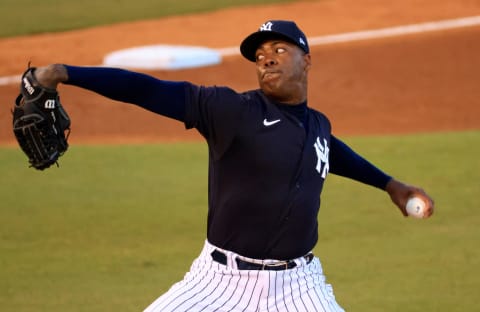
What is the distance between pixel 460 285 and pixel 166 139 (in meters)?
5.37

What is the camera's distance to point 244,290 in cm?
532

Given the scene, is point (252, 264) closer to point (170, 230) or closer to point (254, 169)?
point (254, 169)

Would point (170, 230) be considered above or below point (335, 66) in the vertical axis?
below

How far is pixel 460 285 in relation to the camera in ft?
26.3

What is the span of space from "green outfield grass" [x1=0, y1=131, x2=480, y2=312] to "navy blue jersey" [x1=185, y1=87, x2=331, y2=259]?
2.33 meters

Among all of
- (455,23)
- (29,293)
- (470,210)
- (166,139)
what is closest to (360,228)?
(470,210)

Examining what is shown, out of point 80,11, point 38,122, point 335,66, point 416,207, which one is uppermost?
point 80,11

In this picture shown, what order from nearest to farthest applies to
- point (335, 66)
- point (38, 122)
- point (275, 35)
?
point (38, 122) < point (275, 35) < point (335, 66)

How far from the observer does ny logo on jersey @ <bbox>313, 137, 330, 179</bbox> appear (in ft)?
18.1

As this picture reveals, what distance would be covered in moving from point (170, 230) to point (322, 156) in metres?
3.85

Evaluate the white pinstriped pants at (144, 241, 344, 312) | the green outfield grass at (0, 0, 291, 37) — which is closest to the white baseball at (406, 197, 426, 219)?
the white pinstriped pants at (144, 241, 344, 312)

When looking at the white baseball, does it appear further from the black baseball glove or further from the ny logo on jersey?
the black baseball glove

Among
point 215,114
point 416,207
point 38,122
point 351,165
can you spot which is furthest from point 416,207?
point 38,122

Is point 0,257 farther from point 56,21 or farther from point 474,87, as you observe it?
point 56,21
